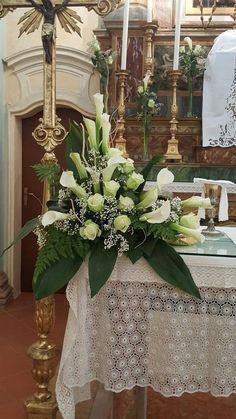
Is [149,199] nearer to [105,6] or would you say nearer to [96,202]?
[96,202]

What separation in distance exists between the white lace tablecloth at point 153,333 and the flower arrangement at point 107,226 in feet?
0.21

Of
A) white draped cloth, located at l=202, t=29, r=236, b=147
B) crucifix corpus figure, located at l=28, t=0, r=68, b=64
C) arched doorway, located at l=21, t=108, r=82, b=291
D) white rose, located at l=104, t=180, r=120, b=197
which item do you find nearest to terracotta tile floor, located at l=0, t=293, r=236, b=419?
white rose, located at l=104, t=180, r=120, b=197

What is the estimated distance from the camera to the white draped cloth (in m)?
3.68

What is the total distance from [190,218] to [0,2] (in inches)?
52.5

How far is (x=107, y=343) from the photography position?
A: 179 centimetres

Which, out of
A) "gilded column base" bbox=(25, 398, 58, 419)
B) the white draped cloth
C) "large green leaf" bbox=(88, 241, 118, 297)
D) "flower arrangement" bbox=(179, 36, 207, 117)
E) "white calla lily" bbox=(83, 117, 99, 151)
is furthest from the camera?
"flower arrangement" bbox=(179, 36, 207, 117)

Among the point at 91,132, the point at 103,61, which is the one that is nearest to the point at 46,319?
the point at 91,132

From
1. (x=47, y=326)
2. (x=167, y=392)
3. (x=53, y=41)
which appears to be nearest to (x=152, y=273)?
(x=167, y=392)

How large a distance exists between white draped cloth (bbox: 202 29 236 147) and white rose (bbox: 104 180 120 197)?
2.14 metres

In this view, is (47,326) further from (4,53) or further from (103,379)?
(4,53)

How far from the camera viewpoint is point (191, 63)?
3.87 metres

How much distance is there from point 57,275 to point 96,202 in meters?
0.29

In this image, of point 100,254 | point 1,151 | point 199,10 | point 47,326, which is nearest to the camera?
point 100,254

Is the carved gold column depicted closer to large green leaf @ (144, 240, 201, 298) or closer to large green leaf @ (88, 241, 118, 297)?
large green leaf @ (88, 241, 118, 297)
